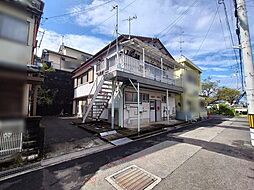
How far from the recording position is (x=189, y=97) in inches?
711

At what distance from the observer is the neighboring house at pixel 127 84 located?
32.2 ft

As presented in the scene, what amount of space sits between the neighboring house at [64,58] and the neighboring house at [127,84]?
17.0 feet

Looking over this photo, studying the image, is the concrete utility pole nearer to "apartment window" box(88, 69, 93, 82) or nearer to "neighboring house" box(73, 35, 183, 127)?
"neighboring house" box(73, 35, 183, 127)

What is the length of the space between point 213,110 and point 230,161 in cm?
3213

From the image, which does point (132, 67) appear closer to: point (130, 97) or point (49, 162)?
point (130, 97)

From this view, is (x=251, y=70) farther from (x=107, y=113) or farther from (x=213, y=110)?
(x=213, y=110)

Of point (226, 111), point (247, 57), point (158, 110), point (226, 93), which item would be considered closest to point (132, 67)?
point (158, 110)

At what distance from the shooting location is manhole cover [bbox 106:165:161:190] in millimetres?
3755

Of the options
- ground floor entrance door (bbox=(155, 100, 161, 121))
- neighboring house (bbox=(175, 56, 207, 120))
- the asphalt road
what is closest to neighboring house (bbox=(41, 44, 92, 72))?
ground floor entrance door (bbox=(155, 100, 161, 121))

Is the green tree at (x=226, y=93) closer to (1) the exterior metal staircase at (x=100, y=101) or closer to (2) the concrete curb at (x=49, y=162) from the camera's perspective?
(1) the exterior metal staircase at (x=100, y=101)

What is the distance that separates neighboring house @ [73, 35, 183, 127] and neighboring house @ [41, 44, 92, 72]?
17.0 feet

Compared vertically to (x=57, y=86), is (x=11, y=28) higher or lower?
lower

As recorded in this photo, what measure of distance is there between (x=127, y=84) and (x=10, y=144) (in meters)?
7.07

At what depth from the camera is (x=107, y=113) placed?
1197 centimetres
